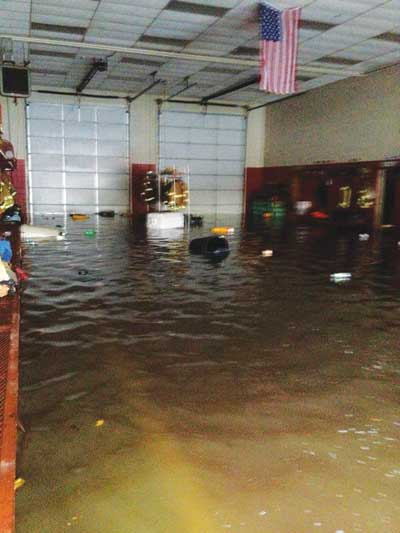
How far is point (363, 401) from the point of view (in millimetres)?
2988

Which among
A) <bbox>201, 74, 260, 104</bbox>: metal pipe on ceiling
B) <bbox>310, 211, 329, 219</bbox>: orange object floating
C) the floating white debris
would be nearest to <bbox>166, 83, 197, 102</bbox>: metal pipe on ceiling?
<bbox>201, 74, 260, 104</bbox>: metal pipe on ceiling

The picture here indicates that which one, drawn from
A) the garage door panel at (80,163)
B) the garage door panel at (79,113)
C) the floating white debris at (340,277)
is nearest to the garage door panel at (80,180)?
the garage door panel at (80,163)

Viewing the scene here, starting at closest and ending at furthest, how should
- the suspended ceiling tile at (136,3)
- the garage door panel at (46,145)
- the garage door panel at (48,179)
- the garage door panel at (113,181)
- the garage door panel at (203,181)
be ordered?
the suspended ceiling tile at (136,3)
the garage door panel at (46,145)
the garage door panel at (48,179)
the garage door panel at (113,181)
the garage door panel at (203,181)

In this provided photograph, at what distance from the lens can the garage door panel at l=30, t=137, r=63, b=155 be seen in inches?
766

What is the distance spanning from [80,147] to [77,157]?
0.44 meters

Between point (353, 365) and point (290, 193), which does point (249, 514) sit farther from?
point (290, 193)

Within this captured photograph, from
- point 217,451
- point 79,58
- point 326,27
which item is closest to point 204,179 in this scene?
point 79,58

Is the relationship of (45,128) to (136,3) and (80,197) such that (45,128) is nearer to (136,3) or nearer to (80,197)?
(80,197)

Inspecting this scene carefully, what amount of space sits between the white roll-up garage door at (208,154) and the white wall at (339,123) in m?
1.57

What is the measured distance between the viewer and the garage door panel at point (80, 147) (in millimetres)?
20016

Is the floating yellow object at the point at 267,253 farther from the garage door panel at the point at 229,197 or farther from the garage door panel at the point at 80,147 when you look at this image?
the garage door panel at the point at 229,197

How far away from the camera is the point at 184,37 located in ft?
41.5

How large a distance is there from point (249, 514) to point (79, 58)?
51.5 feet

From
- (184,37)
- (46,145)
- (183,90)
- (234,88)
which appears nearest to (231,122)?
(234,88)
